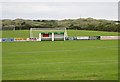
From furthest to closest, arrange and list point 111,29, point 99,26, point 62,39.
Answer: point 99,26, point 111,29, point 62,39

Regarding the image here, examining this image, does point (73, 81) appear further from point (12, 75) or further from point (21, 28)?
point (21, 28)

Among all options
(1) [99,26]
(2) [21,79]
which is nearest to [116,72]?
(2) [21,79]

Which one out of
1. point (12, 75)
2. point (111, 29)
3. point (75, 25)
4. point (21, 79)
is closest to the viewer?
point (21, 79)

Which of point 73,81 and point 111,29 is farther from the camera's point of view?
point 111,29

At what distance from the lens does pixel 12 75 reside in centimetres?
1723

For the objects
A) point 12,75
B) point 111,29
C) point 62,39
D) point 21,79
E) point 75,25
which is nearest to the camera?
point 21,79

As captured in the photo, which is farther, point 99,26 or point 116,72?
point 99,26

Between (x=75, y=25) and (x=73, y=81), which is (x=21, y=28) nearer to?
(x=75, y=25)

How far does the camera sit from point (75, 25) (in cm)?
11938

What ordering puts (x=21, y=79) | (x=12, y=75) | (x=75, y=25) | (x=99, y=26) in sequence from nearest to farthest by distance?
(x=21, y=79) < (x=12, y=75) < (x=99, y=26) < (x=75, y=25)

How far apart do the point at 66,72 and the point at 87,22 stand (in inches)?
4055

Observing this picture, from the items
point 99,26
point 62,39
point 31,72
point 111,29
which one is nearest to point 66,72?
point 31,72

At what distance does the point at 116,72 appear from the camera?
1788 centimetres

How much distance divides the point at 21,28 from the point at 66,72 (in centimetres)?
8763
